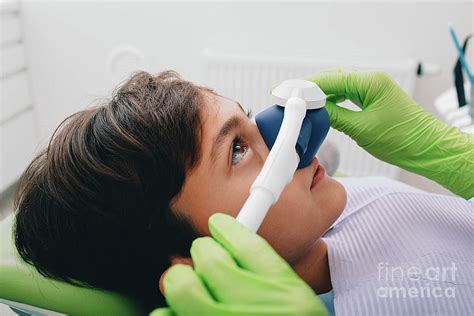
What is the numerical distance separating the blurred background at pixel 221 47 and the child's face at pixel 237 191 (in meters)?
1.02

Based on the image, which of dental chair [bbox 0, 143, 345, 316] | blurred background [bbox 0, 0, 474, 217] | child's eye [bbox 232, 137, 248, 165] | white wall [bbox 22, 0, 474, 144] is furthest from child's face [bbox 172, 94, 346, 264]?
white wall [bbox 22, 0, 474, 144]

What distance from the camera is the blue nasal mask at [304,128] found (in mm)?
841

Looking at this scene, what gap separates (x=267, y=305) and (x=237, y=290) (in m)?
0.04

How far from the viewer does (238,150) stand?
83 centimetres

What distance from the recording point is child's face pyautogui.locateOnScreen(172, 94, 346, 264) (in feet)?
2.61

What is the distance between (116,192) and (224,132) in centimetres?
20

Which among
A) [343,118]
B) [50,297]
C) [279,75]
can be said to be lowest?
[50,297]

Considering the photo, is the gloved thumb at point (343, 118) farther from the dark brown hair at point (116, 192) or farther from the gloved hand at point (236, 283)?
the gloved hand at point (236, 283)

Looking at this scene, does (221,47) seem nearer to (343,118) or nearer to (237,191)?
(343,118)

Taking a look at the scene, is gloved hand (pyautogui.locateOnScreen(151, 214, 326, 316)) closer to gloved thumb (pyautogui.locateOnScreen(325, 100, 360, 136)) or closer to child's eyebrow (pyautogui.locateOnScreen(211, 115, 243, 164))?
child's eyebrow (pyautogui.locateOnScreen(211, 115, 243, 164))

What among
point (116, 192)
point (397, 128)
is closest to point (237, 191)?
point (116, 192)

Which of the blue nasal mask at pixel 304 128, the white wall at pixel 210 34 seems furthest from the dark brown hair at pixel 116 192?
the white wall at pixel 210 34

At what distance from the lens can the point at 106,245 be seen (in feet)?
2.68

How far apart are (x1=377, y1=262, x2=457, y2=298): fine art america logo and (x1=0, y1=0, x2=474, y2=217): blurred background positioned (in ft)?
2.87
